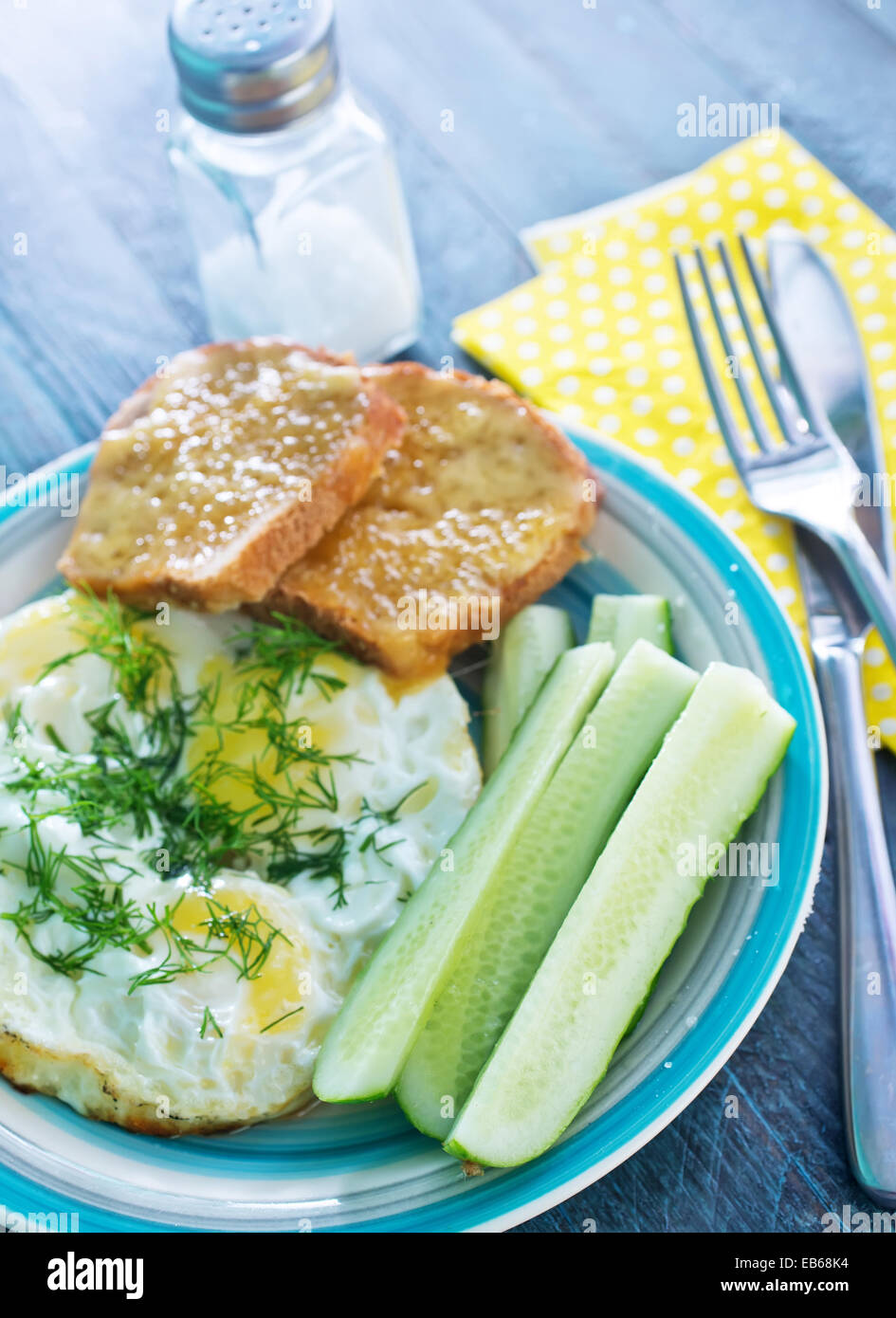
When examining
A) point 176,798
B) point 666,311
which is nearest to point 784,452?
point 666,311

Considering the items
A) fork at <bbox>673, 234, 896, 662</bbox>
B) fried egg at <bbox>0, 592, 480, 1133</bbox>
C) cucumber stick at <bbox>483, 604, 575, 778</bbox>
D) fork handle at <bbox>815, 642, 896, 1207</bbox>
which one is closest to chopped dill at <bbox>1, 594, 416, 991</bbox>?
fried egg at <bbox>0, 592, 480, 1133</bbox>

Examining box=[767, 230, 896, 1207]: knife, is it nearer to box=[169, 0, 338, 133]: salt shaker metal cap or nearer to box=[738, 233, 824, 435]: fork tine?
box=[738, 233, 824, 435]: fork tine

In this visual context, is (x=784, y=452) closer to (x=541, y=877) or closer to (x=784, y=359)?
(x=784, y=359)
